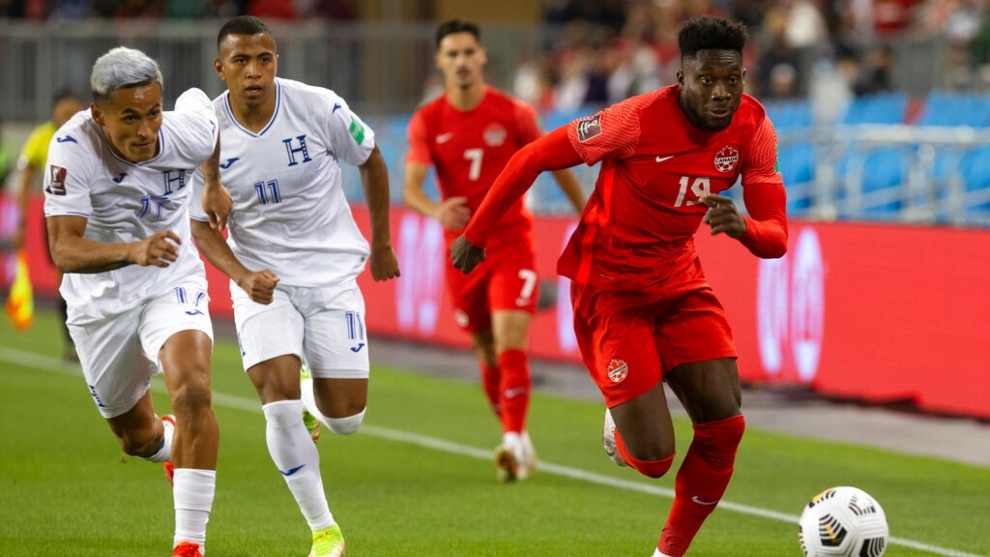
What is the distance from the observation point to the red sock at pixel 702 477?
257 inches

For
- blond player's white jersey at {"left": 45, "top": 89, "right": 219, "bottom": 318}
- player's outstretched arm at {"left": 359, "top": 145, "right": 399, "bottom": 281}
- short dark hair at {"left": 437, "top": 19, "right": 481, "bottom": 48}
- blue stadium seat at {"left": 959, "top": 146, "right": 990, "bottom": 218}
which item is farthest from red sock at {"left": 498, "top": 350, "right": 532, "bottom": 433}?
blue stadium seat at {"left": 959, "top": 146, "right": 990, "bottom": 218}

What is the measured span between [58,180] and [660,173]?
2491 millimetres

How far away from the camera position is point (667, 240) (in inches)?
262

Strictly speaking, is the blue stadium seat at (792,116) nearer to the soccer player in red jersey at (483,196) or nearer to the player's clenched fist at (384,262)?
the soccer player in red jersey at (483,196)

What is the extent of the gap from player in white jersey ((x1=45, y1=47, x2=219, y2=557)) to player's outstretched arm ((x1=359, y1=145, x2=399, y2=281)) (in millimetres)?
809

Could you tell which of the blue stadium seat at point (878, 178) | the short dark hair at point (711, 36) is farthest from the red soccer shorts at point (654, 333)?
the blue stadium seat at point (878, 178)

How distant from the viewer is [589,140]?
638 centimetres

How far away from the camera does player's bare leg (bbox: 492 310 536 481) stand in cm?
957

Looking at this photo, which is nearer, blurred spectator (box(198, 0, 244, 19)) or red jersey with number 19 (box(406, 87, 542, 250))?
red jersey with number 19 (box(406, 87, 542, 250))

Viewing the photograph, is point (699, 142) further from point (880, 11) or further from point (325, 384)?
point (880, 11)

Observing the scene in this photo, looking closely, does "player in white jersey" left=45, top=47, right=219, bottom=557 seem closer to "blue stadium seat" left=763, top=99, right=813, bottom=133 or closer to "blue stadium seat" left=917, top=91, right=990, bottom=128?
"blue stadium seat" left=917, top=91, right=990, bottom=128

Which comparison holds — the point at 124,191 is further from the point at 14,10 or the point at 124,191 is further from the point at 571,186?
the point at 14,10

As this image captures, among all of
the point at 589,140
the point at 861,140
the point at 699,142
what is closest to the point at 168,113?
the point at 589,140

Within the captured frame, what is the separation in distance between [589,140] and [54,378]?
32.9 feet
